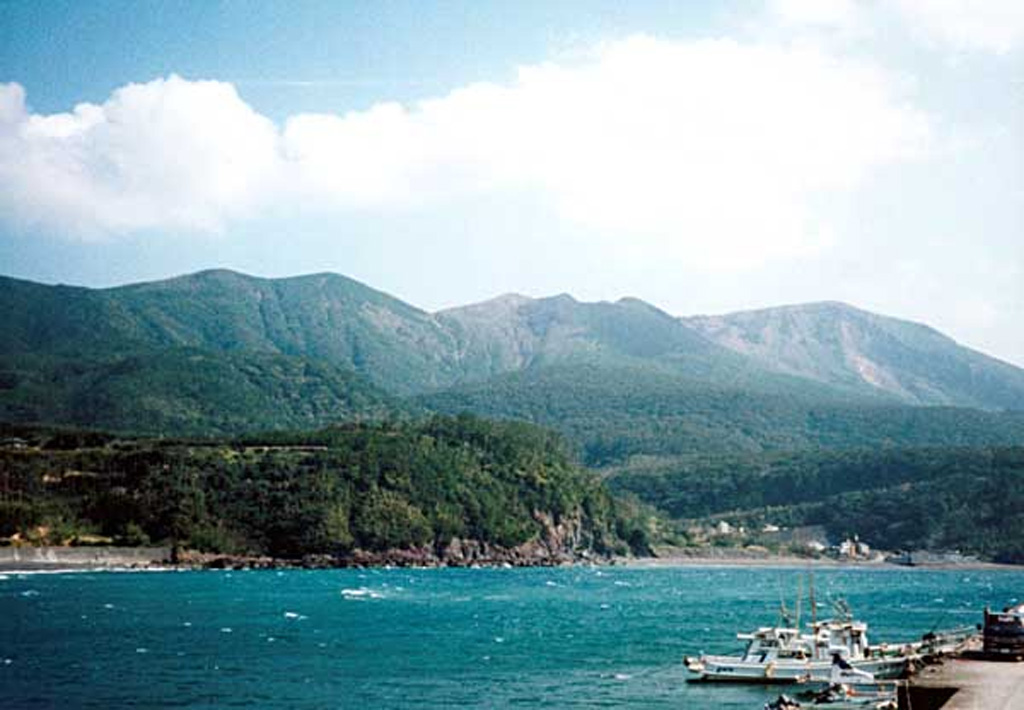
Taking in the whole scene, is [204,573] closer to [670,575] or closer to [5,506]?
[5,506]

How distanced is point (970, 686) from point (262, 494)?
136 m

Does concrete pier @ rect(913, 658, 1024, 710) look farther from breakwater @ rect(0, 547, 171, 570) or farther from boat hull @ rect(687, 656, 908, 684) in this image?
breakwater @ rect(0, 547, 171, 570)

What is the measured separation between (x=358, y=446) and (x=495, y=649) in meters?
126

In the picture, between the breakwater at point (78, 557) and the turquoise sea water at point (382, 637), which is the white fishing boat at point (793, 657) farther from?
the breakwater at point (78, 557)

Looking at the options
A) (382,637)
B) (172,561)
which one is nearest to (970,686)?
(382,637)

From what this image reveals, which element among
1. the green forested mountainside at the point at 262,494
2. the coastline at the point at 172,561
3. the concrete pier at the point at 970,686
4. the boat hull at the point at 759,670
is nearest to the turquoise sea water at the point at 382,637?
the boat hull at the point at 759,670

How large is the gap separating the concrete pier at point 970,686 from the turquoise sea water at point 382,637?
6772 mm

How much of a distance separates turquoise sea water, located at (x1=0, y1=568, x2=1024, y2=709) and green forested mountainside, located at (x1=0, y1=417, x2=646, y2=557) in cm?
Result: 1883

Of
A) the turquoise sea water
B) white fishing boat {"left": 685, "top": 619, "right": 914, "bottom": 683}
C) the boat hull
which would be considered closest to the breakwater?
the turquoise sea water

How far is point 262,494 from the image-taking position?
169m

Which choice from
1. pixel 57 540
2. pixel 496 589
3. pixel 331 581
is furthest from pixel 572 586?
pixel 57 540

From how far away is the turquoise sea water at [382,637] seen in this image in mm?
50438

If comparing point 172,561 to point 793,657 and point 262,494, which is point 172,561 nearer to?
point 262,494

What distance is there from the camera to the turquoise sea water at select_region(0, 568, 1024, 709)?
1986 inches
